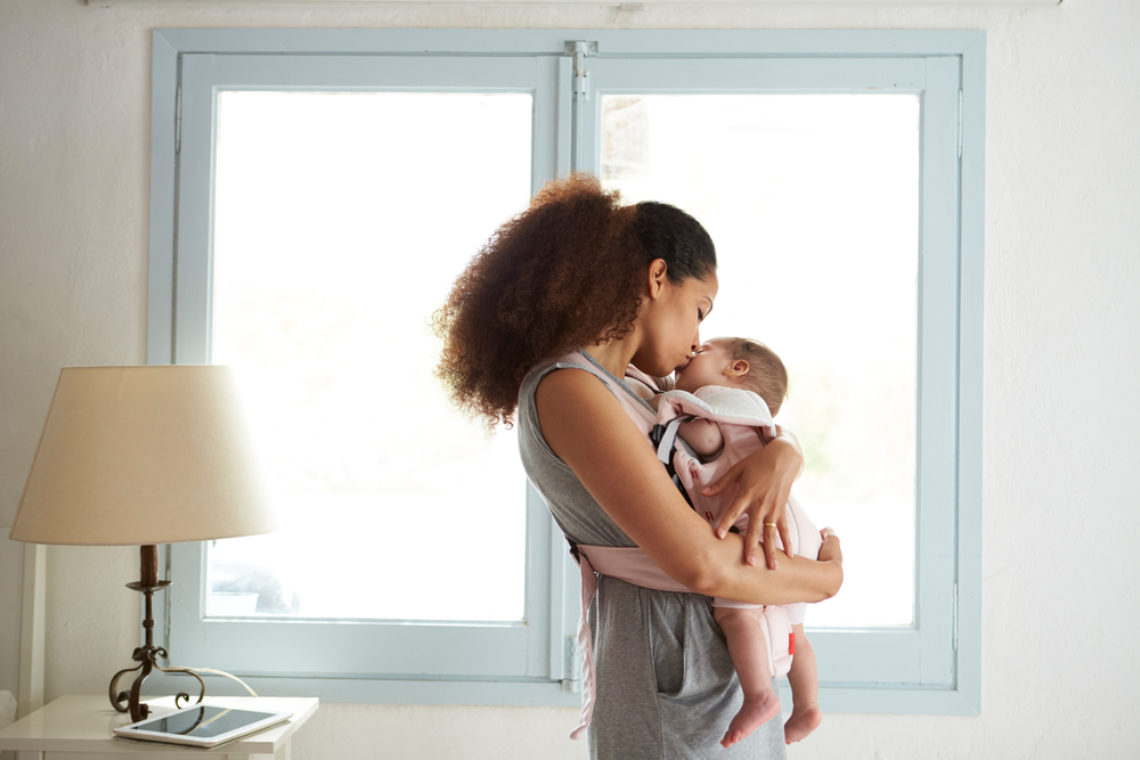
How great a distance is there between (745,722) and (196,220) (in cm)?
174

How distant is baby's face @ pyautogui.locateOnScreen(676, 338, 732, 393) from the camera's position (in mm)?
1453

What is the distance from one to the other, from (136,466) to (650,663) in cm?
110

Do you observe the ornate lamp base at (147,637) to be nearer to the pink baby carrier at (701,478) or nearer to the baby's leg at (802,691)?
the pink baby carrier at (701,478)

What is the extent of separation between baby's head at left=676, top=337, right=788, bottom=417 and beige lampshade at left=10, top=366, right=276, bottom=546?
95cm

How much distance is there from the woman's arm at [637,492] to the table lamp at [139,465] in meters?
0.92

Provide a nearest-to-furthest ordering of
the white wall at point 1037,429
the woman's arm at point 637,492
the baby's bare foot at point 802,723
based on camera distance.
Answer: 1. the woman's arm at point 637,492
2. the baby's bare foot at point 802,723
3. the white wall at point 1037,429

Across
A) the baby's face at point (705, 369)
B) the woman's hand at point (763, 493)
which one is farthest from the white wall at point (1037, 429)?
the woman's hand at point (763, 493)

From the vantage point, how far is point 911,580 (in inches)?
85.1

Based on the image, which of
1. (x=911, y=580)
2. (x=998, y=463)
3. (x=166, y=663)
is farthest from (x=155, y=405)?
(x=998, y=463)

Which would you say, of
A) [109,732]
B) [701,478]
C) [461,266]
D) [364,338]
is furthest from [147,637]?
[701,478]

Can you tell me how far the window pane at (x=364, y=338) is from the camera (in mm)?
2213

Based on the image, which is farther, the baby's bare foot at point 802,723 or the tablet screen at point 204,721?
the tablet screen at point 204,721

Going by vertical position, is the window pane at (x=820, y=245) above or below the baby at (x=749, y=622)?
above

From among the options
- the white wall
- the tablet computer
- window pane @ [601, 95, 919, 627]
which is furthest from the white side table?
window pane @ [601, 95, 919, 627]
